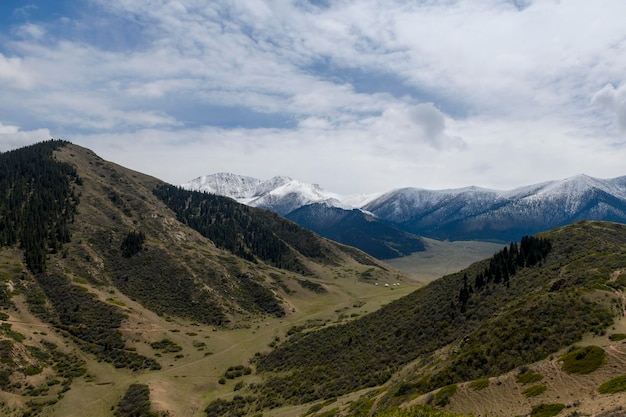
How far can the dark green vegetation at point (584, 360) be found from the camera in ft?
108

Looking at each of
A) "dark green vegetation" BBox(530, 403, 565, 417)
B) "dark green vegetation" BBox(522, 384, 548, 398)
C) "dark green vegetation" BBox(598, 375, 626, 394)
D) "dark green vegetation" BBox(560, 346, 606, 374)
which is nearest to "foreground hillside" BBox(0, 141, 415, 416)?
"dark green vegetation" BBox(522, 384, 548, 398)

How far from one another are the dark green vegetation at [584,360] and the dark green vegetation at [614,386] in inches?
102

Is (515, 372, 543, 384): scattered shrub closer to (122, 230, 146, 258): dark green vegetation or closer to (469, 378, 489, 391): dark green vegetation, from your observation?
(469, 378, 489, 391): dark green vegetation

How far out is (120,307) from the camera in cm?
12062

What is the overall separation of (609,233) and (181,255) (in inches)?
6103

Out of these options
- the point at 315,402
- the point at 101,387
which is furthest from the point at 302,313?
the point at 315,402

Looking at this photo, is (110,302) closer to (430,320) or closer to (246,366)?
(246,366)

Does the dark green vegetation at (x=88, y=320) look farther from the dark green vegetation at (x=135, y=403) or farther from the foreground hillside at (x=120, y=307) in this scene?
the dark green vegetation at (x=135, y=403)

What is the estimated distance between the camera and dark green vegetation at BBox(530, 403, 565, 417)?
28469mm

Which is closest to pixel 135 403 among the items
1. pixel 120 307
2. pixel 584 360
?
pixel 120 307

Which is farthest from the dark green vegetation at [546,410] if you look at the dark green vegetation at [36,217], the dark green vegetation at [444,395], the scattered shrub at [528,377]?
the dark green vegetation at [36,217]

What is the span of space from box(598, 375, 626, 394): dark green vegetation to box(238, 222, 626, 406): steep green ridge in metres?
9.74

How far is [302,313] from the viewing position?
15462cm

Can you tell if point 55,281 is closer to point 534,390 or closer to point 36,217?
point 36,217
